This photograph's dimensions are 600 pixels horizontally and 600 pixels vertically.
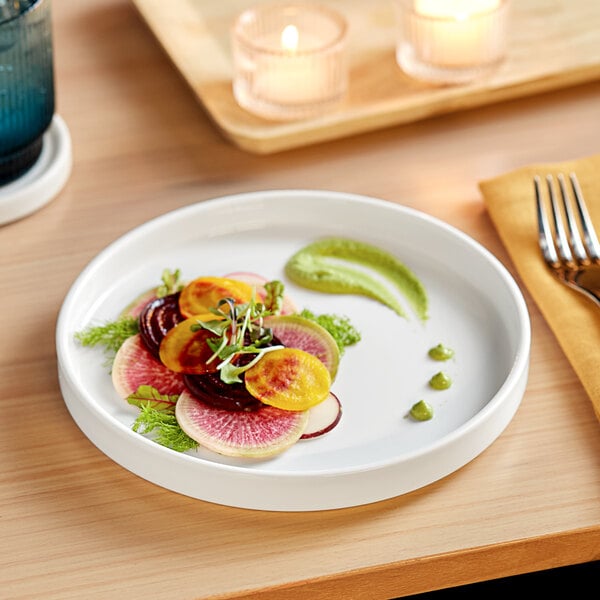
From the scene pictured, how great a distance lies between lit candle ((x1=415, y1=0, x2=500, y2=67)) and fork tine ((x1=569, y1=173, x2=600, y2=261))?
27cm

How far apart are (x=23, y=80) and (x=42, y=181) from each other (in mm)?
121

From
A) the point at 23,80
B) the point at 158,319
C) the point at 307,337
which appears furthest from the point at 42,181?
the point at 307,337

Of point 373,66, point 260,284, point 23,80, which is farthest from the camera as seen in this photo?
point 373,66

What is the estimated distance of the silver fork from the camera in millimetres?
1102

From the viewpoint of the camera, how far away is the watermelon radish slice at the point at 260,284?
1044 mm

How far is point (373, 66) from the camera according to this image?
144cm

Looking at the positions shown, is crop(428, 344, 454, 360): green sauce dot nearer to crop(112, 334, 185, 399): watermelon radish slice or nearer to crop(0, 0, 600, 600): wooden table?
crop(0, 0, 600, 600): wooden table

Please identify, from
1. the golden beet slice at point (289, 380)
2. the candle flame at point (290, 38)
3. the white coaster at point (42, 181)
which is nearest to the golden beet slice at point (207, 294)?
the golden beet slice at point (289, 380)

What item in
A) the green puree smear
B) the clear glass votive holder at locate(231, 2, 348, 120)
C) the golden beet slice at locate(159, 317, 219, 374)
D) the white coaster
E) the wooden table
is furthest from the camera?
the clear glass votive holder at locate(231, 2, 348, 120)

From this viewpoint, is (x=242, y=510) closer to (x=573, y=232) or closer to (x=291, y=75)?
(x=573, y=232)

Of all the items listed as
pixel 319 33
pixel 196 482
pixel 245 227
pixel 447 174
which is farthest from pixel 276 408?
pixel 319 33

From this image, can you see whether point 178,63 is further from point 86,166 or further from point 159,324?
point 159,324

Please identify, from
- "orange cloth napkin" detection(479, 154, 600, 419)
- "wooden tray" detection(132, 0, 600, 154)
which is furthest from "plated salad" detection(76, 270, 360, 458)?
"wooden tray" detection(132, 0, 600, 154)

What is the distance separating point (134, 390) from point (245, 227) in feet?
0.99
